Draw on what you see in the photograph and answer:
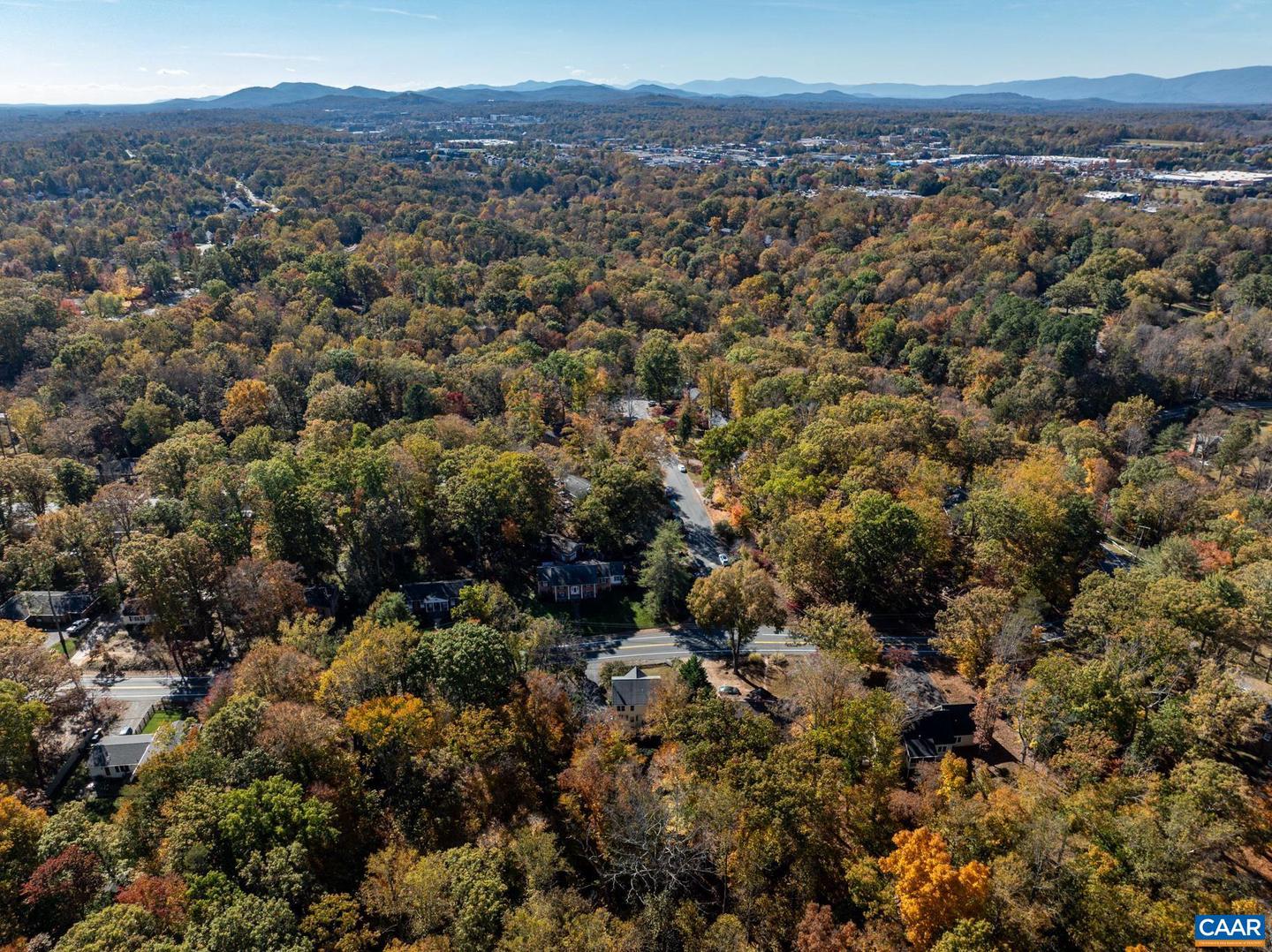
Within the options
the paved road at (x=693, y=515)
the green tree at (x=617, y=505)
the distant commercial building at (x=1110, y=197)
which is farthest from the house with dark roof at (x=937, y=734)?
the distant commercial building at (x=1110, y=197)

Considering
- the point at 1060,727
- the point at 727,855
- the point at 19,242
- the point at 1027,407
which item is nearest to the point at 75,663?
the point at 727,855

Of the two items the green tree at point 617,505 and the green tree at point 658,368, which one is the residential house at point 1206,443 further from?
the green tree at point 617,505

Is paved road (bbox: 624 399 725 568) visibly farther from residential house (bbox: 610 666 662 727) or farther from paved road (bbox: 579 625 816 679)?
residential house (bbox: 610 666 662 727)

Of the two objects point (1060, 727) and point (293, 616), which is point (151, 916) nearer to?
point (293, 616)

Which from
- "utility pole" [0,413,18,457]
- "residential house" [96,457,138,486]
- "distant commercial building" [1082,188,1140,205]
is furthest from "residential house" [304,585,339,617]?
"distant commercial building" [1082,188,1140,205]

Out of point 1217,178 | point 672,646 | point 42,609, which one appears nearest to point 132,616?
point 42,609
